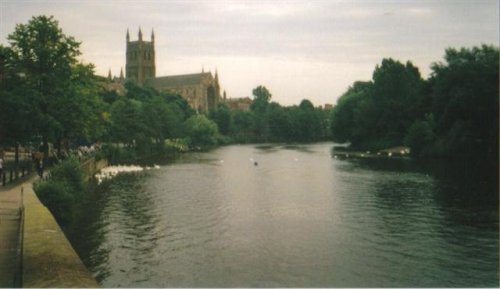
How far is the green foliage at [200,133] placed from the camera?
140500mm

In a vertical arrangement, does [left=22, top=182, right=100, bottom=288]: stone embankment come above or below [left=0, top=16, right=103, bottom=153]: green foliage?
below

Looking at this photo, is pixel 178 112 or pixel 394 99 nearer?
pixel 394 99

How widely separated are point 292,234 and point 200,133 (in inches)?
4563

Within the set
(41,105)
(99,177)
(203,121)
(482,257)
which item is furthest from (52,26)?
(203,121)

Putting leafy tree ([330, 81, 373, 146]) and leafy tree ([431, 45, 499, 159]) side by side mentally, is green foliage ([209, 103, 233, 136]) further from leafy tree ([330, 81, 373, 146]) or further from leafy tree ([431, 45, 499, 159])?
leafy tree ([431, 45, 499, 159])

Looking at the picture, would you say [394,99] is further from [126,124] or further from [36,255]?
[36,255]

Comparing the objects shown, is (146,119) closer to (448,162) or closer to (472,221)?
(448,162)

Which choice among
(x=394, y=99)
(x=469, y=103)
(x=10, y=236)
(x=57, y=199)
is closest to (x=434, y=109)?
(x=469, y=103)

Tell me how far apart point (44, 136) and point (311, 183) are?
24.6 meters

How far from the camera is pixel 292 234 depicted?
2789cm

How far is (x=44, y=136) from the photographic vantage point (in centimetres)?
4622

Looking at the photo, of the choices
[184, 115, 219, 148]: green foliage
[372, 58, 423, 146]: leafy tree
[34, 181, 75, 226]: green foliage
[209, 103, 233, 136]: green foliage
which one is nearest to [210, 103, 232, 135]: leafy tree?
[209, 103, 233, 136]: green foliage

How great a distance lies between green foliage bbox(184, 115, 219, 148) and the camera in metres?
140

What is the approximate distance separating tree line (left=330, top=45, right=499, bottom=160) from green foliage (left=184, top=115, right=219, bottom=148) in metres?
35.2
